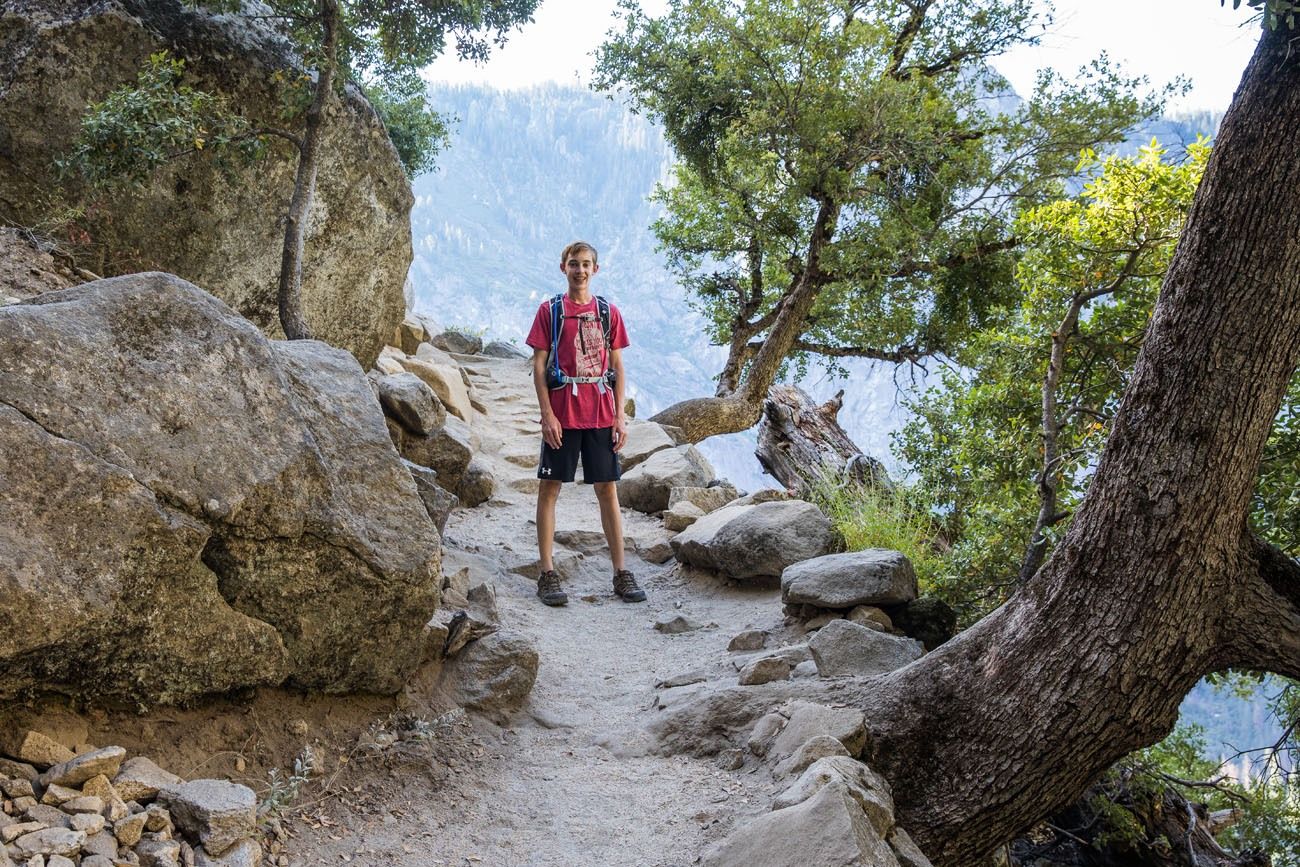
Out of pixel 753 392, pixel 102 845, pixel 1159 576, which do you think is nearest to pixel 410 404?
pixel 102 845

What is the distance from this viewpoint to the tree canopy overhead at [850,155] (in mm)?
10102

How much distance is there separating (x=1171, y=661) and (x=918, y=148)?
794 centimetres

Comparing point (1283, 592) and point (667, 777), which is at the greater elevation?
point (1283, 592)

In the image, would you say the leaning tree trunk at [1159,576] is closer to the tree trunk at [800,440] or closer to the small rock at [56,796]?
the small rock at [56,796]

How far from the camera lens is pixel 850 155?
10.3 m

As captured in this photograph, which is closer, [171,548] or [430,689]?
[171,548]

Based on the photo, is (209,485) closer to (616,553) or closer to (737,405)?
(616,553)

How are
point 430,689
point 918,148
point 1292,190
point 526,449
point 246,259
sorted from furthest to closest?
point 526,449 < point 918,148 < point 246,259 < point 430,689 < point 1292,190

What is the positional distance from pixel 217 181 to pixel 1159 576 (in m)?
6.88

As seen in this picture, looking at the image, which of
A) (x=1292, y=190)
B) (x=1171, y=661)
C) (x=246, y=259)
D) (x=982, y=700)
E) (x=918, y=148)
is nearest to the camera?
(x=1292, y=190)

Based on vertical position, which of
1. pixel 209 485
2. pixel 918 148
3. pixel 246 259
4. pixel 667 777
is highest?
pixel 918 148

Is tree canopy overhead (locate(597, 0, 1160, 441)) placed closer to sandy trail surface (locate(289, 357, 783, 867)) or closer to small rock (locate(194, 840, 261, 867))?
sandy trail surface (locate(289, 357, 783, 867))

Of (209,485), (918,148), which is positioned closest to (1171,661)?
(209,485)

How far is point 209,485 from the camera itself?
3162 millimetres
